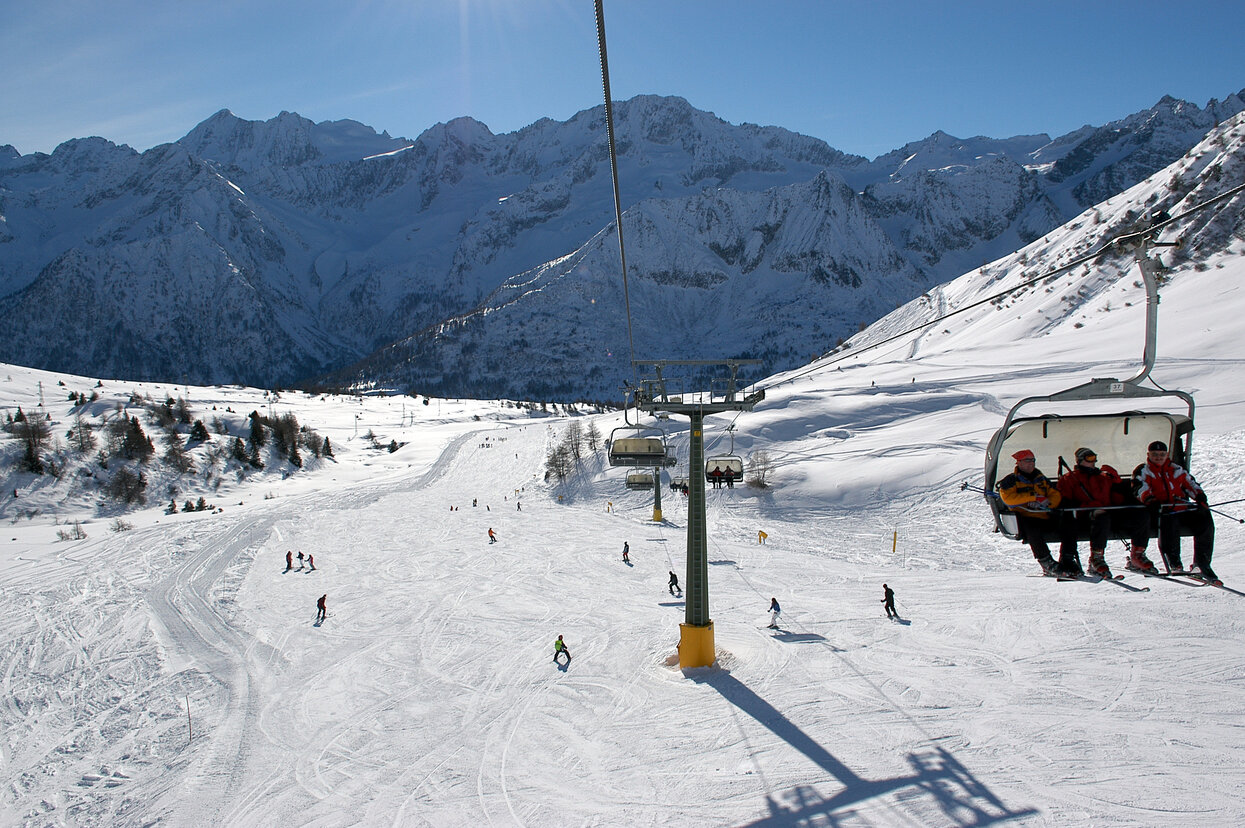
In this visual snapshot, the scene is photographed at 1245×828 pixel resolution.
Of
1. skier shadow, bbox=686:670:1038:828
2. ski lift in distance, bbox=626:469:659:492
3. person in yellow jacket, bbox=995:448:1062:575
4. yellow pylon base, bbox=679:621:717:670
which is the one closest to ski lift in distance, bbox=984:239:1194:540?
person in yellow jacket, bbox=995:448:1062:575

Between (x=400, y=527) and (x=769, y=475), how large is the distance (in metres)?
22.9

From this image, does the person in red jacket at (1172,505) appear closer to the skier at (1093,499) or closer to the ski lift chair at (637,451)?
the skier at (1093,499)

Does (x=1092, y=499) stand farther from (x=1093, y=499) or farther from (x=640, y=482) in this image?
(x=640, y=482)

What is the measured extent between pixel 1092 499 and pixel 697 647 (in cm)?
1134

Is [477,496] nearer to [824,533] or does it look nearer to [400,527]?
[400,527]

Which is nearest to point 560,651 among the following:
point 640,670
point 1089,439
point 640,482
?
point 640,670

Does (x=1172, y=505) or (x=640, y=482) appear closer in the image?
(x=1172, y=505)

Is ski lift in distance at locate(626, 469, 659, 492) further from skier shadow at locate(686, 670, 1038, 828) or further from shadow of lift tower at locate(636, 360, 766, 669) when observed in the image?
skier shadow at locate(686, 670, 1038, 828)

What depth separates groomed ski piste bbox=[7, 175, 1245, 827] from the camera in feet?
38.5

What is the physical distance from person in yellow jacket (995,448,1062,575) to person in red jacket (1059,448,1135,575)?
18cm

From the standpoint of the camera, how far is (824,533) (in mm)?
32906

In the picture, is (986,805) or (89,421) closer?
(986,805)

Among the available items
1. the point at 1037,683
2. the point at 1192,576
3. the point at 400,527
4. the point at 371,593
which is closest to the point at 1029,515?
the point at 1192,576

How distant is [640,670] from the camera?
17.7 m
